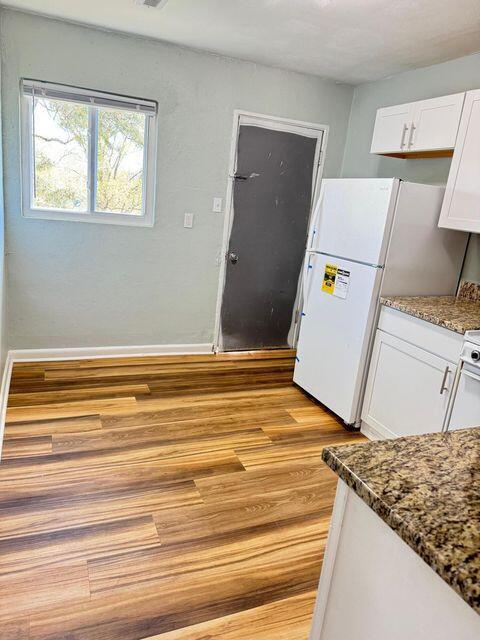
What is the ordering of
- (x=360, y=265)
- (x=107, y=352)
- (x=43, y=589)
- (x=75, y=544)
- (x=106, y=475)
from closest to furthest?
1. (x=43, y=589)
2. (x=75, y=544)
3. (x=106, y=475)
4. (x=360, y=265)
5. (x=107, y=352)

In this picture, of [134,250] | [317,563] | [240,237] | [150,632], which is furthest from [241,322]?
[150,632]

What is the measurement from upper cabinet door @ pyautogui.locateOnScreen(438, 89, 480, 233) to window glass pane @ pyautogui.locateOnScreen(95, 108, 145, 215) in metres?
2.28

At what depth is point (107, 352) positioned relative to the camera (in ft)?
12.5

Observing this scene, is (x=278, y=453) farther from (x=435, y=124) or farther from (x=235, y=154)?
(x=235, y=154)

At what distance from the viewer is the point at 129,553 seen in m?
1.83

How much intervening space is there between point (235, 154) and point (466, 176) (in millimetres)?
1911

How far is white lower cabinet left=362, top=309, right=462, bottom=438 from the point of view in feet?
7.87

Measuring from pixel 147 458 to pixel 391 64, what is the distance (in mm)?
3223

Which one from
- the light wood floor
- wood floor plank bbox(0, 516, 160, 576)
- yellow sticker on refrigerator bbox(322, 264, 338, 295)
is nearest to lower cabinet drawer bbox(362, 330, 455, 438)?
the light wood floor

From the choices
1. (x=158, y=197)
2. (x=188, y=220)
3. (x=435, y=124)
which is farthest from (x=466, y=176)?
(x=158, y=197)

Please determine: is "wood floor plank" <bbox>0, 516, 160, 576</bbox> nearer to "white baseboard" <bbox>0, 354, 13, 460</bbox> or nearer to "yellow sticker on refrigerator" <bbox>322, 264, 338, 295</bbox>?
"white baseboard" <bbox>0, 354, 13, 460</bbox>

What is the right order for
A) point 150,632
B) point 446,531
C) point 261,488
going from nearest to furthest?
point 446,531
point 150,632
point 261,488

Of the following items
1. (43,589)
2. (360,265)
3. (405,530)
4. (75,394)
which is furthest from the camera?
(75,394)

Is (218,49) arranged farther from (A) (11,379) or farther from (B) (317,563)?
(B) (317,563)
